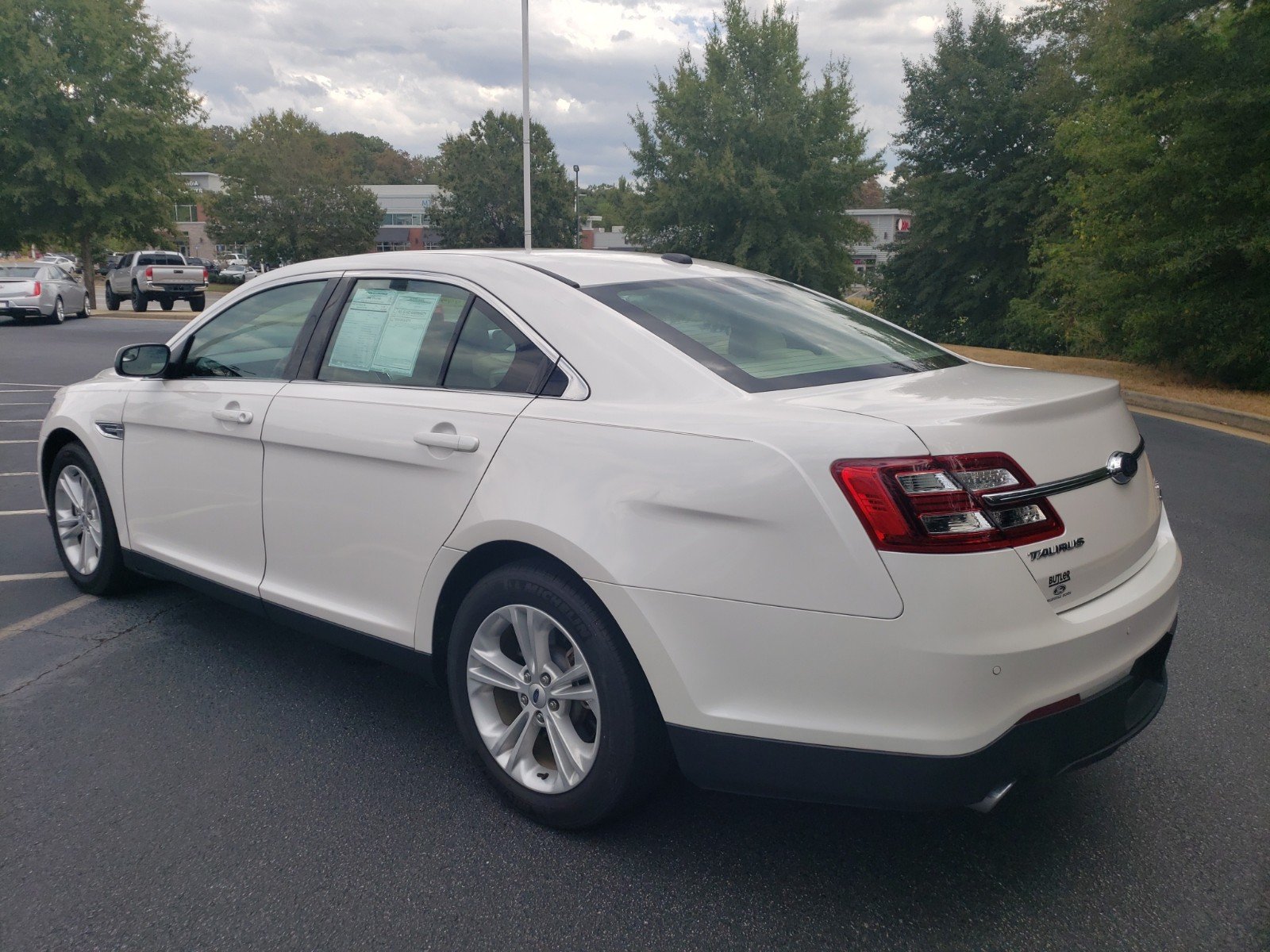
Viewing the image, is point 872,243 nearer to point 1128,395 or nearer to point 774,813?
point 1128,395

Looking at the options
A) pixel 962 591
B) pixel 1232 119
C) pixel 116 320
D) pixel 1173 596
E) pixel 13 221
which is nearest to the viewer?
pixel 962 591

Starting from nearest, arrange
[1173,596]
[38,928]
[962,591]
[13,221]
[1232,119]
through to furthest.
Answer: [962,591] < [38,928] < [1173,596] < [1232,119] < [13,221]

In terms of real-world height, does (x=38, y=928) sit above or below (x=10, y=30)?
below

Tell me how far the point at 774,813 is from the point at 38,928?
76.5 inches

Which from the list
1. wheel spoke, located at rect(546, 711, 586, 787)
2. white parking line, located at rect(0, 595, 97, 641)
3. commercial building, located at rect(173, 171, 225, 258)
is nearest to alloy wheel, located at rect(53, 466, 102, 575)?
white parking line, located at rect(0, 595, 97, 641)

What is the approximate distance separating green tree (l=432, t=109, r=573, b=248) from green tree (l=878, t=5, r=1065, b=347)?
37258 mm

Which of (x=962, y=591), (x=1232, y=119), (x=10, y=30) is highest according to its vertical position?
(x=10, y=30)

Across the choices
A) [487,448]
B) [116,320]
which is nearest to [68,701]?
[487,448]

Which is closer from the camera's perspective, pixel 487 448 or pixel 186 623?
pixel 487 448

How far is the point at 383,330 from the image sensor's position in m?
3.71

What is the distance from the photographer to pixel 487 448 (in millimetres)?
3104

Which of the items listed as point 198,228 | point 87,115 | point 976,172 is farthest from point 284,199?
point 198,228

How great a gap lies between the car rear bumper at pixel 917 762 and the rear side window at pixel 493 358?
45.3 inches

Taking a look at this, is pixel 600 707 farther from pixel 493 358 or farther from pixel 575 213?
pixel 575 213
